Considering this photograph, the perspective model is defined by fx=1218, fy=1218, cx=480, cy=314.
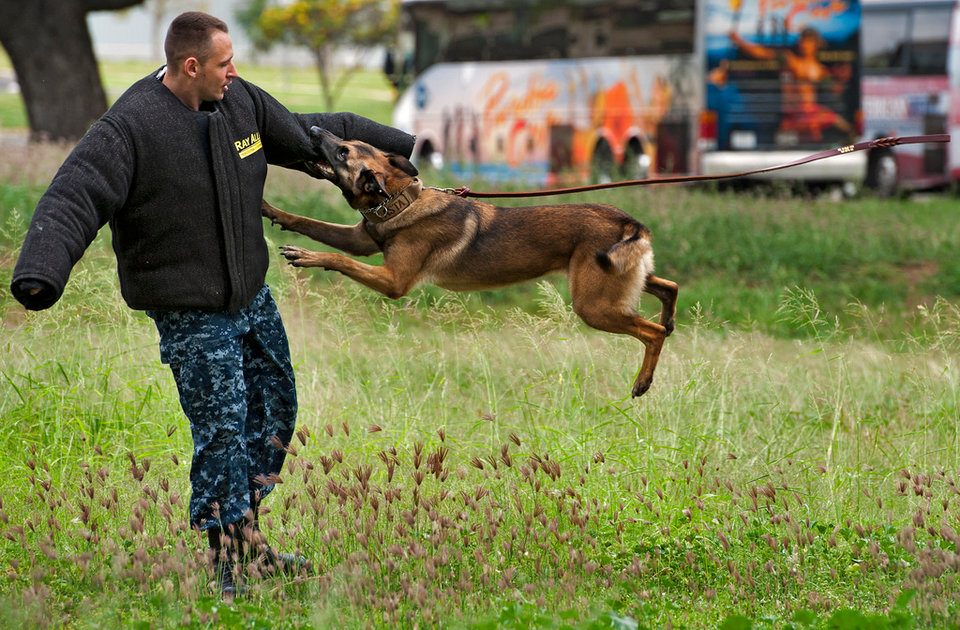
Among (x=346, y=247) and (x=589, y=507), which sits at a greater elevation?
(x=346, y=247)

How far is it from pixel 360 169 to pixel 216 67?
1218 millimetres

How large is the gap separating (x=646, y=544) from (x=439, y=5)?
15.6m

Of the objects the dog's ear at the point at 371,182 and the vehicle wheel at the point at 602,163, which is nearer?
the dog's ear at the point at 371,182

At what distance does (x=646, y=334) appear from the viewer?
578 cm

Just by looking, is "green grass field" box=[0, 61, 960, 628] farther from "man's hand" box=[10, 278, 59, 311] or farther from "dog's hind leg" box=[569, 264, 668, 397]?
"man's hand" box=[10, 278, 59, 311]

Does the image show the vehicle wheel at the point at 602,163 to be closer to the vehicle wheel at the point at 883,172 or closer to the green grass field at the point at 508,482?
the vehicle wheel at the point at 883,172

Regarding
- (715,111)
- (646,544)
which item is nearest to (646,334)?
(646,544)

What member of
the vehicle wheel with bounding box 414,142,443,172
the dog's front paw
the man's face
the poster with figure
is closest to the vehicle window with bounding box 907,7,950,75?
the poster with figure

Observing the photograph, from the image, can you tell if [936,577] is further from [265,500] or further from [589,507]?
[265,500]

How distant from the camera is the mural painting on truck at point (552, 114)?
57.0 ft

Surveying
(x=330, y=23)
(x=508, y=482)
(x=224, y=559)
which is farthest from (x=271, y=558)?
(x=330, y=23)

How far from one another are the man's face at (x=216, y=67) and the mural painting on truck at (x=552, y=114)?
1198 cm

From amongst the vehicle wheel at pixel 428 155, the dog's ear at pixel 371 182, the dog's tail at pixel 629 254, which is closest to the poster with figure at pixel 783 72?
the vehicle wheel at pixel 428 155

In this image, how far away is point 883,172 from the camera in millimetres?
18984
